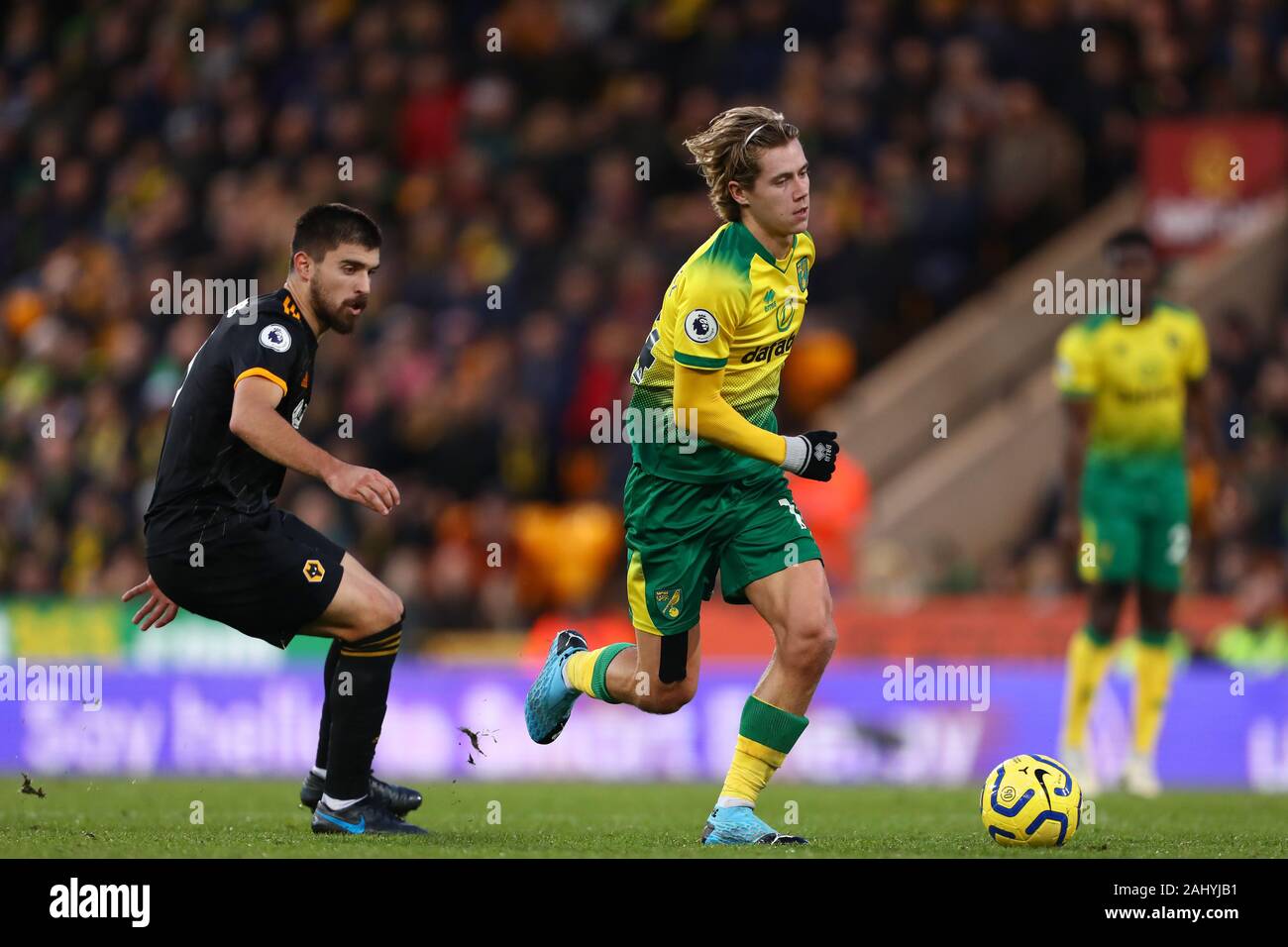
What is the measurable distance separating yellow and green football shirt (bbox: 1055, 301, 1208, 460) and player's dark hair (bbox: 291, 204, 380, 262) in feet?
14.8

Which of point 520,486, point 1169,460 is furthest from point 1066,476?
point 520,486

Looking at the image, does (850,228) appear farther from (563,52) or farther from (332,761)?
(332,761)

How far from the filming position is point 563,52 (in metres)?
18.5

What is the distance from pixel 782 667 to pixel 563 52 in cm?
1268


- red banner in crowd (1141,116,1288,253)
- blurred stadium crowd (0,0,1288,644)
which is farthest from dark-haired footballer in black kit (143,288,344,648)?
red banner in crowd (1141,116,1288,253)

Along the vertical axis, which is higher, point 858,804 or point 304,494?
point 304,494

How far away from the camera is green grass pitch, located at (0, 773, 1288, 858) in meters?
6.50

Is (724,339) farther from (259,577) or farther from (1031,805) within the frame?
(1031,805)

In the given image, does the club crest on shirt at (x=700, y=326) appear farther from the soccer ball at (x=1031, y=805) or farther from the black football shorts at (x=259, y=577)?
the soccer ball at (x=1031, y=805)

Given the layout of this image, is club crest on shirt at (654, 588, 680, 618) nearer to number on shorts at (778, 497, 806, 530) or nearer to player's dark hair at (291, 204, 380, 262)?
number on shorts at (778, 497, 806, 530)

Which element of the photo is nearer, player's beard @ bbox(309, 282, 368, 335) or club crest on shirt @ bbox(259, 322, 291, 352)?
club crest on shirt @ bbox(259, 322, 291, 352)

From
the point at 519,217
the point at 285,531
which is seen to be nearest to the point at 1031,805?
the point at 285,531

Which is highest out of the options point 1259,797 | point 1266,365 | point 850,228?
point 850,228

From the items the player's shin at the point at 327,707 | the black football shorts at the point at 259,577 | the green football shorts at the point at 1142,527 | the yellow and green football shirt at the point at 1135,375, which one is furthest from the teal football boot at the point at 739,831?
the yellow and green football shirt at the point at 1135,375
